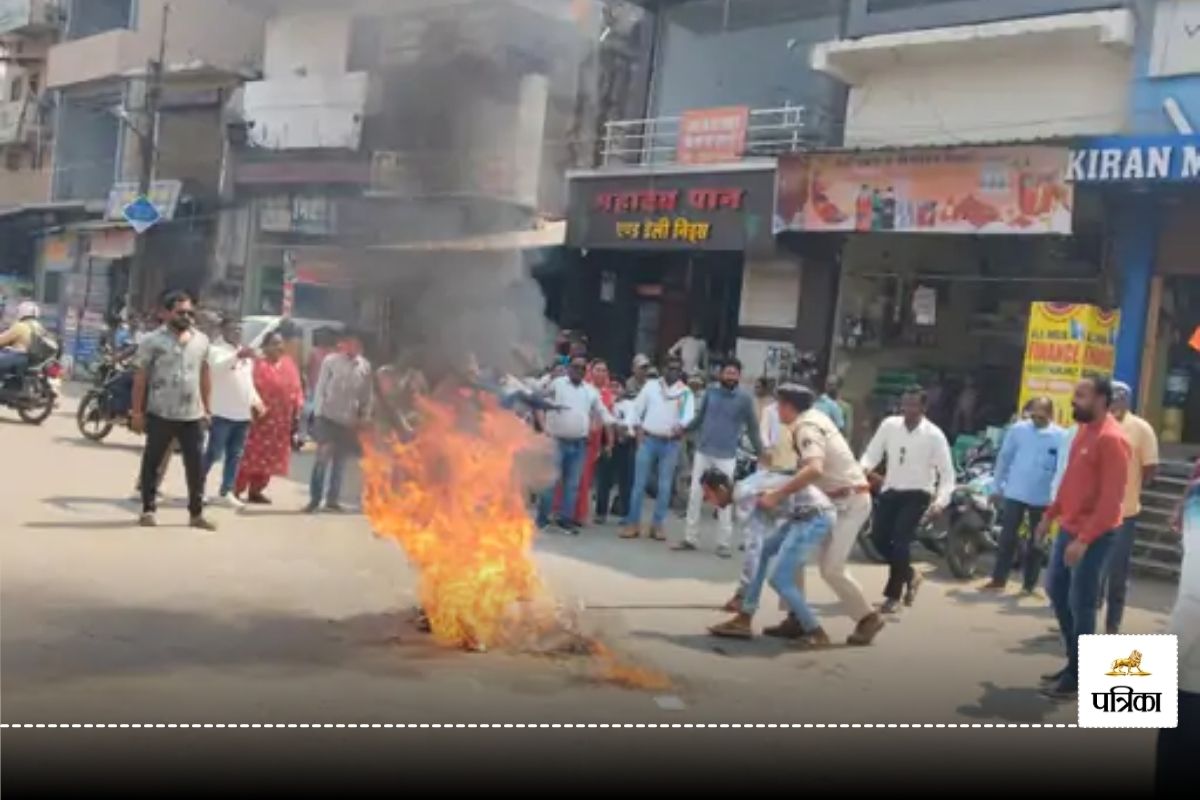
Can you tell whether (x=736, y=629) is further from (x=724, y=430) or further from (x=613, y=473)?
(x=613, y=473)

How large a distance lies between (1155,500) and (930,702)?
21.2 ft

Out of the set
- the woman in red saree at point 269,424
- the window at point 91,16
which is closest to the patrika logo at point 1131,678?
the woman in red saree at point 269,424

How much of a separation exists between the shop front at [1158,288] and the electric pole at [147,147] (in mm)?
12919

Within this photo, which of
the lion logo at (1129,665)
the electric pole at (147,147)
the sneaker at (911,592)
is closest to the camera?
the lion logo at (1129,665)

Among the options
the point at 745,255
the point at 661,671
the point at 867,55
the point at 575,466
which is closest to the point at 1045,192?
the point at 867,55

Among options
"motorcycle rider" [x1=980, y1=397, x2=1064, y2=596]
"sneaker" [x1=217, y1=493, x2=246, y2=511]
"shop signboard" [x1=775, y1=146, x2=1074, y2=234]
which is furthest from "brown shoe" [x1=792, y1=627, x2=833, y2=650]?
"shop signboard" [x1=775, y1=146, x2=1074, y2=234]

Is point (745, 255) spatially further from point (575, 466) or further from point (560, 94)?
point (560, 94)

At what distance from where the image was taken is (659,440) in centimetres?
1030

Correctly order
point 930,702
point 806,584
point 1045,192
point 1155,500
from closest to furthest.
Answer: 1. point 930,702
2. point 806,584
3. point 1155,500
4. point 1045,192

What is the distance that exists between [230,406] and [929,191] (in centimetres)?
766

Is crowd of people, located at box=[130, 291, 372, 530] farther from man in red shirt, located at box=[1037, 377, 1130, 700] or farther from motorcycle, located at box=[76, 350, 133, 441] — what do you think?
man in red shirt, located at box=[1037, 377, 1130, 700]

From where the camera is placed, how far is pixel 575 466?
10.2 m

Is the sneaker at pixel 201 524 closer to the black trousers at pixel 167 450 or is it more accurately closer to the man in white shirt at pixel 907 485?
the black trousers at pixel 167 450

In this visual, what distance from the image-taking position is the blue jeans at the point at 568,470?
33.4 ft
